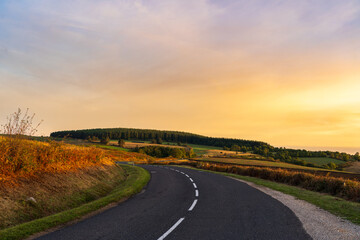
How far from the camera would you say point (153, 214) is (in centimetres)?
892

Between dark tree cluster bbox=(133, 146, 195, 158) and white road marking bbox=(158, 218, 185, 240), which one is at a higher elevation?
dark tree cluster bbox=(133, 146, 195, 158)

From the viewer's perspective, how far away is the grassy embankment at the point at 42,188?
8046mm

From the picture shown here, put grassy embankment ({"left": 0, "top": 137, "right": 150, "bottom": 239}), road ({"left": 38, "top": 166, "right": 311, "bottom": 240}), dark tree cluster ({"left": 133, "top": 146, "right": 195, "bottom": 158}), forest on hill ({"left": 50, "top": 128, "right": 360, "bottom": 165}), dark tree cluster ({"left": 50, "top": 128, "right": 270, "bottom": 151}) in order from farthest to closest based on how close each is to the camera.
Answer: dark tree cluster ({"left": 50, "top": 128, "right": 270, "bottom": 151}), forest on hill ({"left": 50, "top": 128, "right": 360, "bottom": 165}), dark tree cluster ({"left": 133, "top": 146, "right": 195, "bottom": 158}), grassy embankment ({"left": 0, "top": 137, "right": 150, "bottom": 239}), road ({"left": 38, "top": 166, "right": 311, "bottom": 240})

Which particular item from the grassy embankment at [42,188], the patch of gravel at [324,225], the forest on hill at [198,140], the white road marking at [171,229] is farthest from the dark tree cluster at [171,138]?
the white road marking at [171,229]

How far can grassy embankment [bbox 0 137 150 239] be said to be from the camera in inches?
317

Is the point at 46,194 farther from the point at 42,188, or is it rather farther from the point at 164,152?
the point at 164,152

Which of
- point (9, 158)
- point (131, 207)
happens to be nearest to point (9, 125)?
point (9, 158)

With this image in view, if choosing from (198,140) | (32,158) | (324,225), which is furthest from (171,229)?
(198,140)

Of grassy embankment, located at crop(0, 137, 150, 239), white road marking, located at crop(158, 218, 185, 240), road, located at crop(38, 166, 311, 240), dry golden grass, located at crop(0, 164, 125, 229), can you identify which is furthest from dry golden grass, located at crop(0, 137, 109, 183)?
white road marking, located at crop(158, 218, 185, 240)

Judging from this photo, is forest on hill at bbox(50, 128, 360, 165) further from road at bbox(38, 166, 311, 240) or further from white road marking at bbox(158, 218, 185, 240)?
white road marking at bbox(158, 218, 185, 240)

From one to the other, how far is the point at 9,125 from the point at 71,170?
14.7 feet

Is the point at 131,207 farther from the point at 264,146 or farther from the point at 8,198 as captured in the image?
the point at 264,146

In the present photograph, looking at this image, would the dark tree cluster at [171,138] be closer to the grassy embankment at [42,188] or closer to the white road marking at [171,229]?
the grassy embankment at [42,188]

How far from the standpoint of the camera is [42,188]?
10.8m
